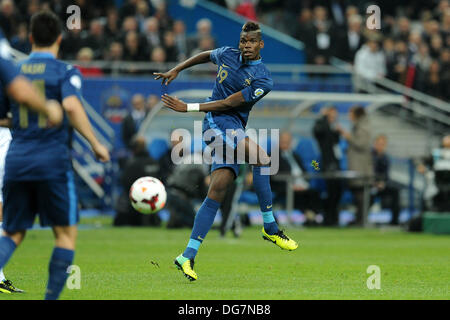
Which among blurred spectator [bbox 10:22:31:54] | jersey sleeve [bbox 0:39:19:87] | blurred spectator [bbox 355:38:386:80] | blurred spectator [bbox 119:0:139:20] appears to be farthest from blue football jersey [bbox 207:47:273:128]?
blurred spectator [bbox 355:38:386:80]

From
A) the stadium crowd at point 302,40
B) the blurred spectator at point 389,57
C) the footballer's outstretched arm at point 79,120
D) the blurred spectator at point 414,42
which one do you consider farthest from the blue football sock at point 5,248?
the blurred spectator at point 414,42

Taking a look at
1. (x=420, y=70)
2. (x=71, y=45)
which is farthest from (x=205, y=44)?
(x=420, y=70)

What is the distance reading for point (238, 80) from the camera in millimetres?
9461

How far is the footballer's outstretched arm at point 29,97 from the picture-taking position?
19.4 ft

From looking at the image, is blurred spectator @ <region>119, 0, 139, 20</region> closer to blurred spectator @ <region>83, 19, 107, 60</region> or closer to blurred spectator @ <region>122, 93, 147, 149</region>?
blurred spectator @ <region>83, 19, 107, 60</region>

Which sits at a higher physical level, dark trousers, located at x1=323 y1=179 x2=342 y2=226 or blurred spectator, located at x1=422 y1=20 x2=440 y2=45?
blurred spectator, located at x1=422 y1=20 x2=440 y2=45

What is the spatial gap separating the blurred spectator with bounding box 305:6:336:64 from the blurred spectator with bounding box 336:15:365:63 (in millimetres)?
256

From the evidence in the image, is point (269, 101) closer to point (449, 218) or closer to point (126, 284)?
point (449, 218)

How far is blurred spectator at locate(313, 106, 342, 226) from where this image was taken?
1942 cm

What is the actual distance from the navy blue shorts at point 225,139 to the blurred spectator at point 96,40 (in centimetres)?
1325

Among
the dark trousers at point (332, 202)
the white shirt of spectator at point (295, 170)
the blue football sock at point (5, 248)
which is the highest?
the blue football sock at point (5, 248)

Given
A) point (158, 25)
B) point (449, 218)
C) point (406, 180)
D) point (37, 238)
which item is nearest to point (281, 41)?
point (158, 25)

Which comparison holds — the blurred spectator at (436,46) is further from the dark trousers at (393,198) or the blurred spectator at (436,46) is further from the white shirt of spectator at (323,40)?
the dark trousers at (393,198)

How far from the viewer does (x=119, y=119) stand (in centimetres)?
2169
